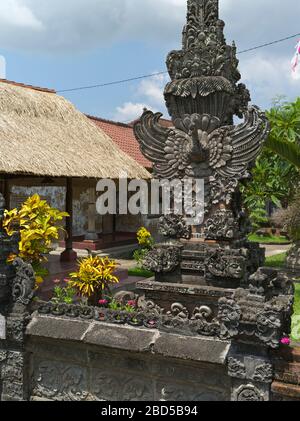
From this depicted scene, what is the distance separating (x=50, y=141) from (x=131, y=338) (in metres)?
8.35

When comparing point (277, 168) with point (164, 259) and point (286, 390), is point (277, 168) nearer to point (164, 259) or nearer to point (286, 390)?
point (164, 259)

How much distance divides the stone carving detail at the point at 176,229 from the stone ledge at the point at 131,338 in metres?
2.16

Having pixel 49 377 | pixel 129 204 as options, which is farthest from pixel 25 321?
pixel 129 204

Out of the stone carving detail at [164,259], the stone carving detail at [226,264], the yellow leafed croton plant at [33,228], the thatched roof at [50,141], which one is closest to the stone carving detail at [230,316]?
the stone carving detail at [226,264]

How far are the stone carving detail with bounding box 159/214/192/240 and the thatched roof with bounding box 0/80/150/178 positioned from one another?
4.34m

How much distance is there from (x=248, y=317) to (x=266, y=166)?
9625mm

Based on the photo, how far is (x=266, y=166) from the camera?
41.3ft

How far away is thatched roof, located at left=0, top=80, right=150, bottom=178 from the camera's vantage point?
32.7ft

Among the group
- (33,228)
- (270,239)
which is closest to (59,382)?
(33,228)

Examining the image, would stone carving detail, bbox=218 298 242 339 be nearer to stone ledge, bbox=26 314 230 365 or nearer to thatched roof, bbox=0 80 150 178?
stone ledge, bbox=26 314 230 365

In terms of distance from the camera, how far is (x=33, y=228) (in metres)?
5.30

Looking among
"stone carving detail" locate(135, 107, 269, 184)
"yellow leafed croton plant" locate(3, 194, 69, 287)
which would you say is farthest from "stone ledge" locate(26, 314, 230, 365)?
"stone carving detail" locate(135, 107, 269, 184)
